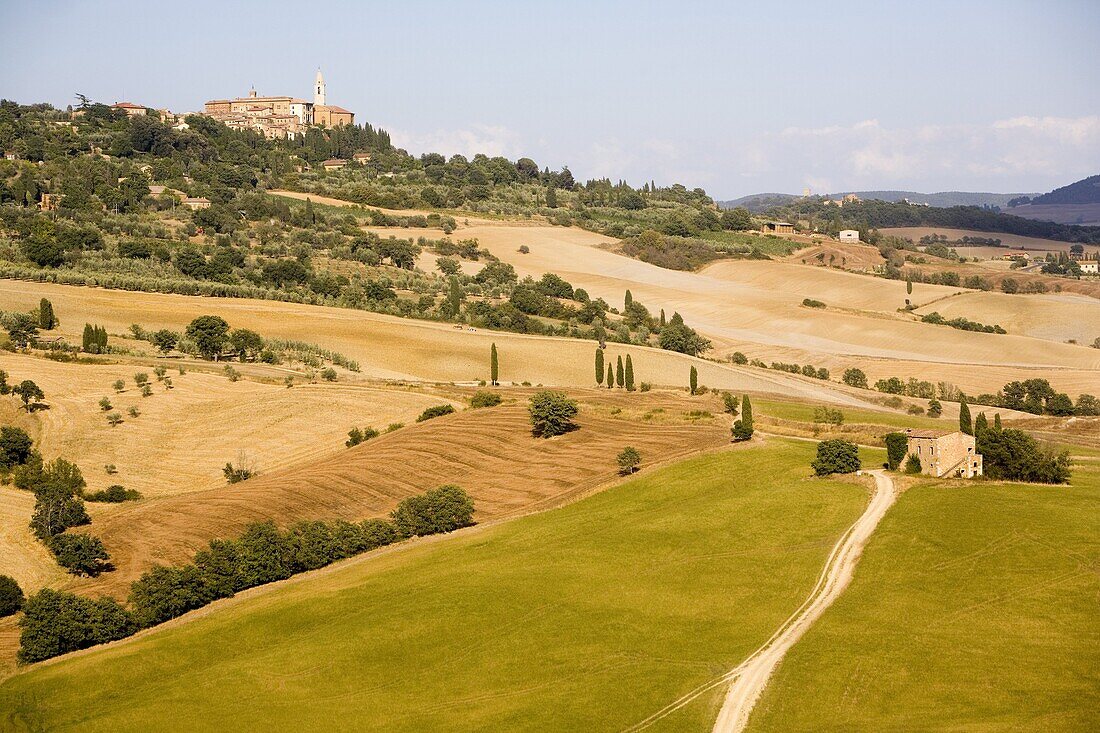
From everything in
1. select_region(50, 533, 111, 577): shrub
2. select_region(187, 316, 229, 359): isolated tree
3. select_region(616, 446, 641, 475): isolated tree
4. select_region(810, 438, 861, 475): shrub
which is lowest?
select_region(50, 533, 111, 577): shrub

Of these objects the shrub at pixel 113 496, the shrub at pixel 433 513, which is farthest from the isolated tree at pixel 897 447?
the shrub at pixel 113 496

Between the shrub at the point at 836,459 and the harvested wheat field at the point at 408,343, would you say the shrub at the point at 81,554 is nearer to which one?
the shrub at the point at 836,459

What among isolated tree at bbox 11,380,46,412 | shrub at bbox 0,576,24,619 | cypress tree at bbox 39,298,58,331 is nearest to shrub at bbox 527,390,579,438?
isolated tree at bbox 11,380,46,412

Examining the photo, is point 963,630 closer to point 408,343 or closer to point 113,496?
point 113,496

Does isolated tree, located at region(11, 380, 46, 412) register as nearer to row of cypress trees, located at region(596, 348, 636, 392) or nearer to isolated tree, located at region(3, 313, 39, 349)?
isolated tree, located at region(3, 313, 39, 349)

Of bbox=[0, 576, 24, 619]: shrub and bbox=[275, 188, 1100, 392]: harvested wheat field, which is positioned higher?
bbox=[275, 188, 1100, 392]: harvested wheat field

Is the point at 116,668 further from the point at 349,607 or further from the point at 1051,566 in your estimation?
the point at 1051,566

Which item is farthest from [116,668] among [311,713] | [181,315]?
[181,315]
